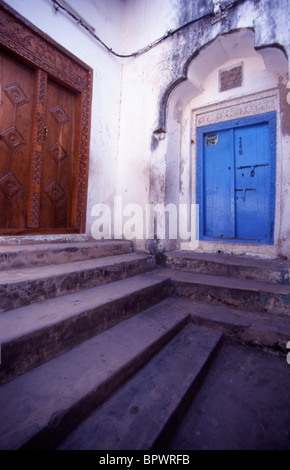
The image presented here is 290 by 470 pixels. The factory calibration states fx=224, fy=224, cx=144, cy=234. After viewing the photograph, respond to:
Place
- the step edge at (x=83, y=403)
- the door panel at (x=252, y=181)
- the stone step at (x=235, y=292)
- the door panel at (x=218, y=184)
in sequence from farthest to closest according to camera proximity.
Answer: the door panel at (x=218, y=184) → the door panel at (x=252, y=181) → the stone step at (x=235, y=292) → the step edge at (x=83, y=403)

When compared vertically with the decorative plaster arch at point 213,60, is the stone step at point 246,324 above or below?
below

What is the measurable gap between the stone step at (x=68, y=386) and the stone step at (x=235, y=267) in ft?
4.74

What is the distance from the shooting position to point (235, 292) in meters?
2.47

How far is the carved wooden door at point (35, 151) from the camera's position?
9.52ft

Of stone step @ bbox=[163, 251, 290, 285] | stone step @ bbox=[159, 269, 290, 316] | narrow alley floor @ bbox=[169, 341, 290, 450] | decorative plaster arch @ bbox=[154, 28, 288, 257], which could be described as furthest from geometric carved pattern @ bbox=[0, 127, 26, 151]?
narrow alley floor @ bbox=[169, 341, 290, 450]

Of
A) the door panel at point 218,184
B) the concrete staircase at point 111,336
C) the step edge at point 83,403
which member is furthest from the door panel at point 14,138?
the door panel at point 218,184

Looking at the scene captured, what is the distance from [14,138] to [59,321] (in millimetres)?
2634

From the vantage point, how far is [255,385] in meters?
1.63

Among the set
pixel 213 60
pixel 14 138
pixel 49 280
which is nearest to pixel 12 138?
pixel 14 138

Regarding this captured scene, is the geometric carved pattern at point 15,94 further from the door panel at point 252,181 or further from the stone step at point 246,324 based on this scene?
the door panel at point 252,181

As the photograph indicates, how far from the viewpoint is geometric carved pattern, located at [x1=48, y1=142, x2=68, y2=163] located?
3.40 m

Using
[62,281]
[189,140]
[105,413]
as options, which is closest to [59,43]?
[189,140]

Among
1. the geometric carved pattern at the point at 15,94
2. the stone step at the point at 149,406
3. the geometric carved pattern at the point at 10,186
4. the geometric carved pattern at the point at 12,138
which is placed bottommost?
the stone step at the point at 149,406

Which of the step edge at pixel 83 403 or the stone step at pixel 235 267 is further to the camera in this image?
the stone step at pixel 235 267
